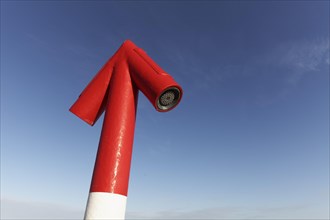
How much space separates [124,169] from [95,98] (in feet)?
6.91

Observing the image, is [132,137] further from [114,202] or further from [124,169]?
[114,202]

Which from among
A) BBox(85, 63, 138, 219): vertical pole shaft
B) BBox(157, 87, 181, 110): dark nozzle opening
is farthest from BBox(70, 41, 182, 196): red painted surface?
BBox(157, 87, 181, 110): dark nozzle opening

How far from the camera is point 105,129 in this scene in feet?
16.4

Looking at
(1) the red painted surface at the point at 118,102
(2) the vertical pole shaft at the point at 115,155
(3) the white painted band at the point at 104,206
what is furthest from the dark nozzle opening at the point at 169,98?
(3) the white painted band at the point at 104,206

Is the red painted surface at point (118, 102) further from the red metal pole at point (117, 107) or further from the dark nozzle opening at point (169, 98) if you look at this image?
the dark nozzle opening at point (169, 98)

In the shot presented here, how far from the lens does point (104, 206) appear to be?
4.24m

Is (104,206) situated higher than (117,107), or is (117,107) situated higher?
(117,107)

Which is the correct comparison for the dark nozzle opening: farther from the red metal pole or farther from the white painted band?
the white painted band

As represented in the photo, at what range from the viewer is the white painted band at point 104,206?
13.8 ft

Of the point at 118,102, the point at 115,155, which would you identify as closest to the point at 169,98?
the point at 118,102

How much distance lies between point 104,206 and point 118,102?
2.03m

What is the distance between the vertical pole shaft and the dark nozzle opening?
584mm

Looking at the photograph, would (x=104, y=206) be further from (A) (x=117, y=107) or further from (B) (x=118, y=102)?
(B) (x=118, y=102)

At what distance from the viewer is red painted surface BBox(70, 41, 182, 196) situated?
4598 mm
